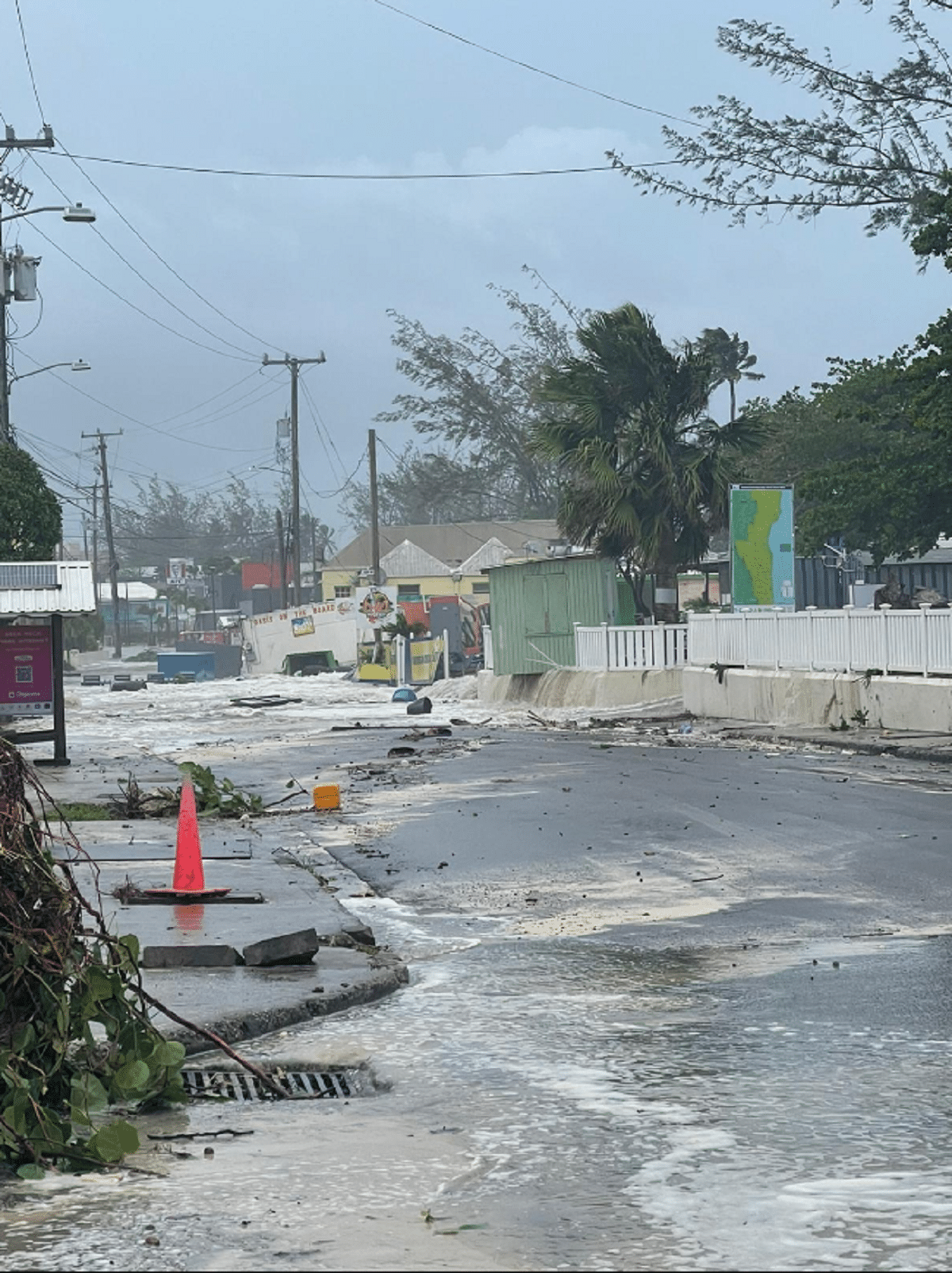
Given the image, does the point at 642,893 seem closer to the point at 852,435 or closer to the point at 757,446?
the point at 757,446

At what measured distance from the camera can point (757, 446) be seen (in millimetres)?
43844

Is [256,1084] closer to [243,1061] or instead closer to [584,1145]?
[243,1061]

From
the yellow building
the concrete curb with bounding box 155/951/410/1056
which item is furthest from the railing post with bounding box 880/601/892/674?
the yellow building

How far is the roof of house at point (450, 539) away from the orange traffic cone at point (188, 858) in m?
93.3

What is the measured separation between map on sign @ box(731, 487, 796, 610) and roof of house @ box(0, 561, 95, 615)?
1237 cm

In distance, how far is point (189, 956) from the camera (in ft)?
30.7

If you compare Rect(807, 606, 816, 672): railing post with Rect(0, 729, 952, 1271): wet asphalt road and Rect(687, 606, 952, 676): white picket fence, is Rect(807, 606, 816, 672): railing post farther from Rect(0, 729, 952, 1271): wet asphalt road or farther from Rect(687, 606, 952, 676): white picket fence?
Rect(0, 729, 952, 1271): wet asphalt road

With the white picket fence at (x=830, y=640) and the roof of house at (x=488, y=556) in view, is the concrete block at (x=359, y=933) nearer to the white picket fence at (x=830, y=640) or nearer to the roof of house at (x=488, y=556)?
the white picket fence at (x=830, y=640)

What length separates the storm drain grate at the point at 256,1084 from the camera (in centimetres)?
684

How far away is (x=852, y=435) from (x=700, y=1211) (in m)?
56.1

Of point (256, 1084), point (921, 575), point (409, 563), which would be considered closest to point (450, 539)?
point (409, 563)

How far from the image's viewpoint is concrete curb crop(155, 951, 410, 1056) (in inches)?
301

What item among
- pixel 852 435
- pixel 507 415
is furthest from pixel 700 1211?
pixel 507 415

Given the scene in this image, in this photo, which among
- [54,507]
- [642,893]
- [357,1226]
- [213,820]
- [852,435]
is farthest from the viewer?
[852,435]
